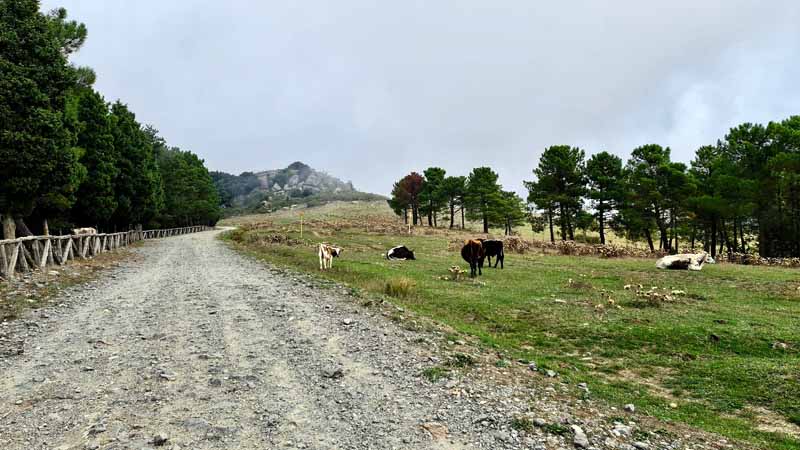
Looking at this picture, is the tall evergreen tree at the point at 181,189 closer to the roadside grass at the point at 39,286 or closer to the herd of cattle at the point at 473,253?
the roadside grass at the point at 39,286

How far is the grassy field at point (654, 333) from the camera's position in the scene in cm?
688

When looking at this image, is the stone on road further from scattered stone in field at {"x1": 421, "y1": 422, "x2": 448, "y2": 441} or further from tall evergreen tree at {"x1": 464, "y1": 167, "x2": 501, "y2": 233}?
tall evergreen tree at {"x1": 464, "y1": 167, "x2": 501, "y2": 233}

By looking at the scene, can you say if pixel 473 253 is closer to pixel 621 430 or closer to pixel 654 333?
pixel 654 333

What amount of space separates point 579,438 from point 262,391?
4.60 meters

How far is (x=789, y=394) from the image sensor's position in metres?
7.05

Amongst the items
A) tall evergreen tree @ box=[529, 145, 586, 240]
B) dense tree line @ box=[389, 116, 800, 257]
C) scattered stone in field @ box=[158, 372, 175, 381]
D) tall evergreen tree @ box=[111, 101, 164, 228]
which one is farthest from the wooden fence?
tall evergreen tree @ box=[529, 145, 586, 240]

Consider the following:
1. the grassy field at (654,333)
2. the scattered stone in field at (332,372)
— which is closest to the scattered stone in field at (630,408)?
the grassy field at (654,333)

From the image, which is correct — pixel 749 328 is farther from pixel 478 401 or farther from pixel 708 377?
pixel 478 401

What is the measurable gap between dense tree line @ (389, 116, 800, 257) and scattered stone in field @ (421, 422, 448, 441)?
39302mm

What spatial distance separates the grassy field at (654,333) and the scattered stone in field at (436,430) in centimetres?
313

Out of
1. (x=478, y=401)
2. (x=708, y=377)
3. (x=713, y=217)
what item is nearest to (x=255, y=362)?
(x=478, y=401)

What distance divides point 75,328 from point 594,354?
1223 cm

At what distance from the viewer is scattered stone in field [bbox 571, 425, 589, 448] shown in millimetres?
5180

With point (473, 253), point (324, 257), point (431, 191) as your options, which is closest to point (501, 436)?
point (473, 253)
